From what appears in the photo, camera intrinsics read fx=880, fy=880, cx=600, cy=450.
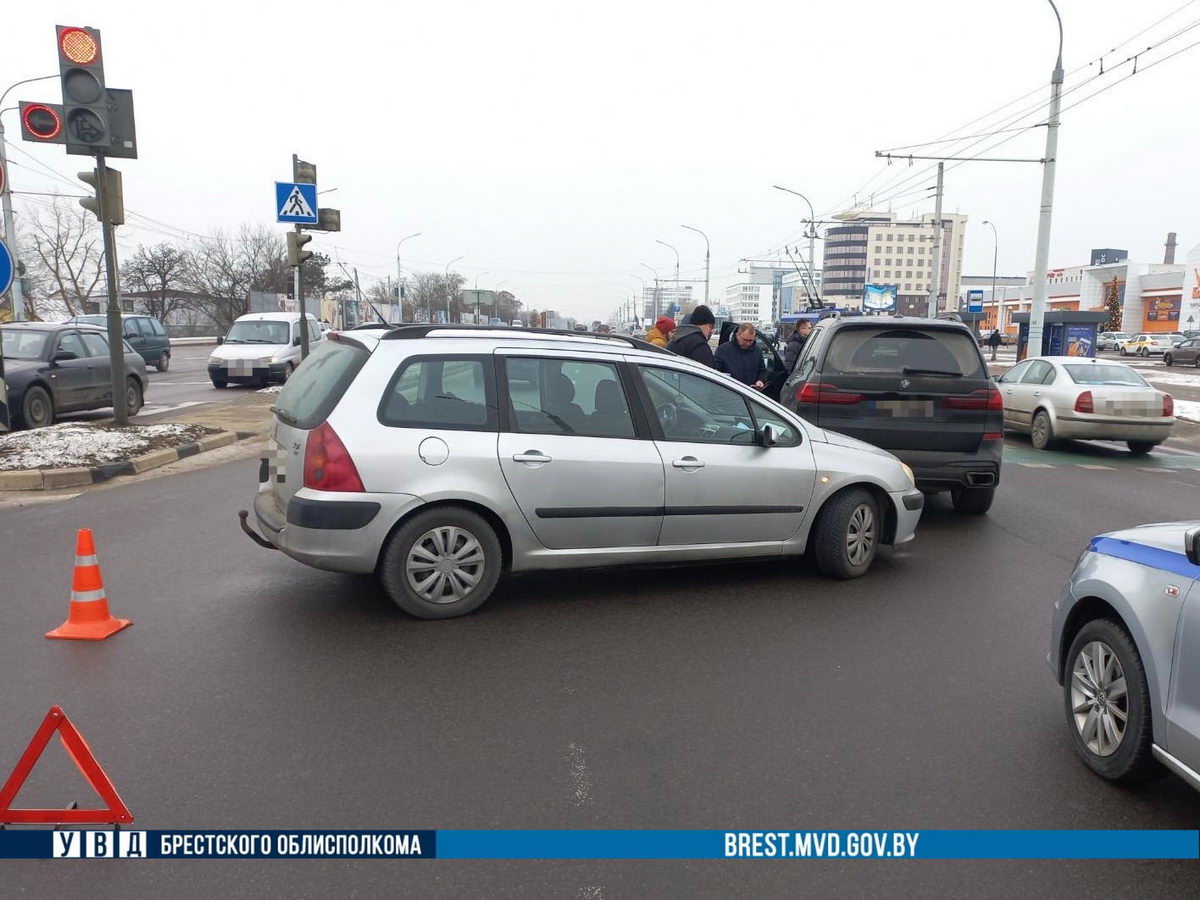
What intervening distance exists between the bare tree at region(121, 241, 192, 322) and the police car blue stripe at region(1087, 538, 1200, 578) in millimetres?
71971

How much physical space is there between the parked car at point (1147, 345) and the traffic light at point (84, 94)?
181 feet

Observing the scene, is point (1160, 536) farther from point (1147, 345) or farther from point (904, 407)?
point (1147, 345)

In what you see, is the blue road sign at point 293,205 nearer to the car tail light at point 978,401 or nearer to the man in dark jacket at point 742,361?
the man in dark jacket at point 742,361

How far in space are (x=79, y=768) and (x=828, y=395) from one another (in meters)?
6.35

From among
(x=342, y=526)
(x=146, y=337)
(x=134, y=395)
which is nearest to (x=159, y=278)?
(x=146, y=337)

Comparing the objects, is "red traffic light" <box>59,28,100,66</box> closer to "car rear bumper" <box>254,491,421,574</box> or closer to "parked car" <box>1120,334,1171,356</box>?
"car rear bumper" <box>254,491,421,574</box>

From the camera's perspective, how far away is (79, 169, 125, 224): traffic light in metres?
10.5

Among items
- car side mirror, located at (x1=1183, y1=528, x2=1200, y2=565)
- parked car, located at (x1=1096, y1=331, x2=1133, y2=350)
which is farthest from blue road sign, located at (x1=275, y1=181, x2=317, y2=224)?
parked car, located at (x1=1096, y1=331, x2=1133, y2=350)

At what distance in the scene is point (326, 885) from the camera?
106 inches

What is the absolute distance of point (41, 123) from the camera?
31.8 feet

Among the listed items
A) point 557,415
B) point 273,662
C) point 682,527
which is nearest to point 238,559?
point 273,662

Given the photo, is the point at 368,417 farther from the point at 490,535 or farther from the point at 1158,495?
the point at 1158,495

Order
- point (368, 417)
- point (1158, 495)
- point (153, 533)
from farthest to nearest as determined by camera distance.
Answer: point (1158, 495) < point (153, 533) < point (368, 417)

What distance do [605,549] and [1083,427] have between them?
1033cm
